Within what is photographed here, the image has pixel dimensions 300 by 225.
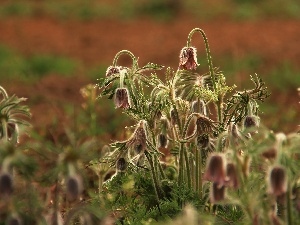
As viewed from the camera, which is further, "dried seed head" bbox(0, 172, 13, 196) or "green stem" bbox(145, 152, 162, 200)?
"green stem" bbox(145, 152, 162, 200)

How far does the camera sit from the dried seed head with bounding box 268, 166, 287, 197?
96.6 inches

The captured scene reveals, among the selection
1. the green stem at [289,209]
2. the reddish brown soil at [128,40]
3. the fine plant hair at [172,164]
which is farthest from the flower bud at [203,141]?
the reddish brown soil at [128,40]

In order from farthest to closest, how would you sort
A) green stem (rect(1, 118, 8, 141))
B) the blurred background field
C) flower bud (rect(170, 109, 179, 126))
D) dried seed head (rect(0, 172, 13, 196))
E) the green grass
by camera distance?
the green grass → the blurred background field → flower bud (rect(170, 109, 179, 126)) → green stem (rect(1, 118, 8, 141)) → dried seed head (rect(0, 172, 13, 196))

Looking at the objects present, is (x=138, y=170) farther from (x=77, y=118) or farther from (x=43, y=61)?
(x=43, y=61)

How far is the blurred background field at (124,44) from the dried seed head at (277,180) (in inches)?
116

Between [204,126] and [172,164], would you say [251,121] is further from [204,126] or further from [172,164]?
[172,164]

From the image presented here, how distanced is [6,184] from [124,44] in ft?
30.5

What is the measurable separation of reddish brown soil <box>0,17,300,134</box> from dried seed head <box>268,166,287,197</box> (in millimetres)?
5041

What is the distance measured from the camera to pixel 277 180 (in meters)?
2.46

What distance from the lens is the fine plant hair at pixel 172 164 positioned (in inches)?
102

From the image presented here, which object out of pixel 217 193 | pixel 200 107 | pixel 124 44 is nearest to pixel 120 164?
pixel 200 107

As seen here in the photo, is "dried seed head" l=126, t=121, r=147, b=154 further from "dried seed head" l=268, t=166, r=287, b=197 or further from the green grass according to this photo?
the green grass

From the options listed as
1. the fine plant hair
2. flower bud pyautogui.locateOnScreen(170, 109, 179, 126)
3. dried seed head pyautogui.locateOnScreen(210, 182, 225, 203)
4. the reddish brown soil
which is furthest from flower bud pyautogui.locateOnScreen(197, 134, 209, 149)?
the reddish brown soil

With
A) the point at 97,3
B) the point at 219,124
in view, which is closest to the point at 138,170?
the point at 219,124
